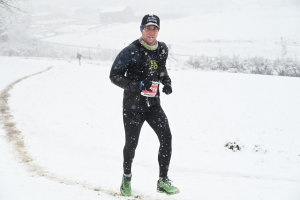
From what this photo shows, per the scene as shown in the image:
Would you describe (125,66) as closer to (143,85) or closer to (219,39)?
(143,85)

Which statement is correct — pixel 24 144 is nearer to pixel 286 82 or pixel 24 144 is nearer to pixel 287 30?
pixel 286 82

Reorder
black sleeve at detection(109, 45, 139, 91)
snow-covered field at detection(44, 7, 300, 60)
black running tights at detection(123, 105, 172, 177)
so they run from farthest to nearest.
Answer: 1. snow-covered field at detection(44, 7, 300, 60)
2. black running tights at detection(123, 105, 172, 177)
3. black sleeve at detection(109, 45, 139, 91)

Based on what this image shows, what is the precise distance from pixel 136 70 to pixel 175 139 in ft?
19.6

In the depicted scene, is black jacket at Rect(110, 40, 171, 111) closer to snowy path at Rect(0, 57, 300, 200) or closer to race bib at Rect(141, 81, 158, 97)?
race bib at Rect(141, 81, 158, 97)

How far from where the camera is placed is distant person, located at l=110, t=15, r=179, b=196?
10.8 feet

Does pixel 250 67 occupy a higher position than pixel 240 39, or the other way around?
pixel 240 39

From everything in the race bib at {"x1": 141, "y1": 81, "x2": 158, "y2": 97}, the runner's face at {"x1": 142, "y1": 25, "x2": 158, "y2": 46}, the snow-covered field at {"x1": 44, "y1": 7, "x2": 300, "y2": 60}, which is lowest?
the race bib at {"x1": 141, "y1": 81, "x2": 158, "y2": 97}

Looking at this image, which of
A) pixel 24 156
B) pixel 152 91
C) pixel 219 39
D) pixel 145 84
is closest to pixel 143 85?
pixel 145 84

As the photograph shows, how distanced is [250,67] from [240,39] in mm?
28341

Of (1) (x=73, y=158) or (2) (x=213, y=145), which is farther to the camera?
(2) (x=213, y=145)

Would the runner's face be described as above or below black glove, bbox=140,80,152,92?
above

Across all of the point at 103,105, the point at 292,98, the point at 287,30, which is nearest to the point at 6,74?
the point at 103,105

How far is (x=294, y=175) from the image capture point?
21.9 feet

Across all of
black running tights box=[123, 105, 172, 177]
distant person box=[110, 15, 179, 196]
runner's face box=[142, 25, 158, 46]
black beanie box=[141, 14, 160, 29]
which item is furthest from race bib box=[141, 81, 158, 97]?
black beanie box=[141, 14, 160, 29]
